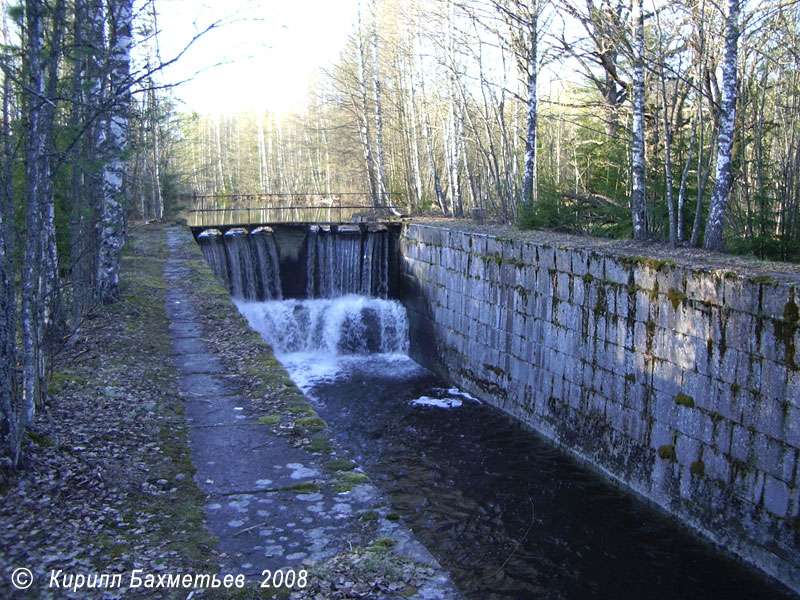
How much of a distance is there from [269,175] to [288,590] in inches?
2046

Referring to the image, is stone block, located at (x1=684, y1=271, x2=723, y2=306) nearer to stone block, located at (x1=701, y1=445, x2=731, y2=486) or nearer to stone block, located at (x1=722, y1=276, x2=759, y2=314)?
stone block, located at (x1=722, y1=276, x2=759, y2=314)

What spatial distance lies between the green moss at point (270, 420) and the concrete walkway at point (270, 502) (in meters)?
0.05

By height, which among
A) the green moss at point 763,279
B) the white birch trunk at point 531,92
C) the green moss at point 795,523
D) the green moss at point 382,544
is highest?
the white birch trunk at point 531,92

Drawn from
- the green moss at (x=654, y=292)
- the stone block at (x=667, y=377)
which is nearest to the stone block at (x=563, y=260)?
the green moss at (x=654, y=292)

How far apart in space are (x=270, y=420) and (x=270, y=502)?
1337 mm

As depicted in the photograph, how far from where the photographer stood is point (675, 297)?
7.50 meters

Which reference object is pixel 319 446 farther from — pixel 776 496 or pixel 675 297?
pixel 675 297

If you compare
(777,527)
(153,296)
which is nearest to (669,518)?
(777,527)

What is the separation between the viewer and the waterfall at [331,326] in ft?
50.0

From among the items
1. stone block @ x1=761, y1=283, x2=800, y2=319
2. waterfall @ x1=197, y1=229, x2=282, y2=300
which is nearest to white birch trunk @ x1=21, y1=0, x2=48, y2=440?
stone block @ x1=761, y1=283, x2=800, y2=319

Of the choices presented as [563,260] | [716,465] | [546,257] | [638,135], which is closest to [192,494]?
[716,465]

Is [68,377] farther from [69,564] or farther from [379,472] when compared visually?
[379,472]

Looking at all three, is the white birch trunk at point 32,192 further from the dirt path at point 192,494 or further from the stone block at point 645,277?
the stone block at point 645,277

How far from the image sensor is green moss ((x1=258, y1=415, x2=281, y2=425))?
5387mm
